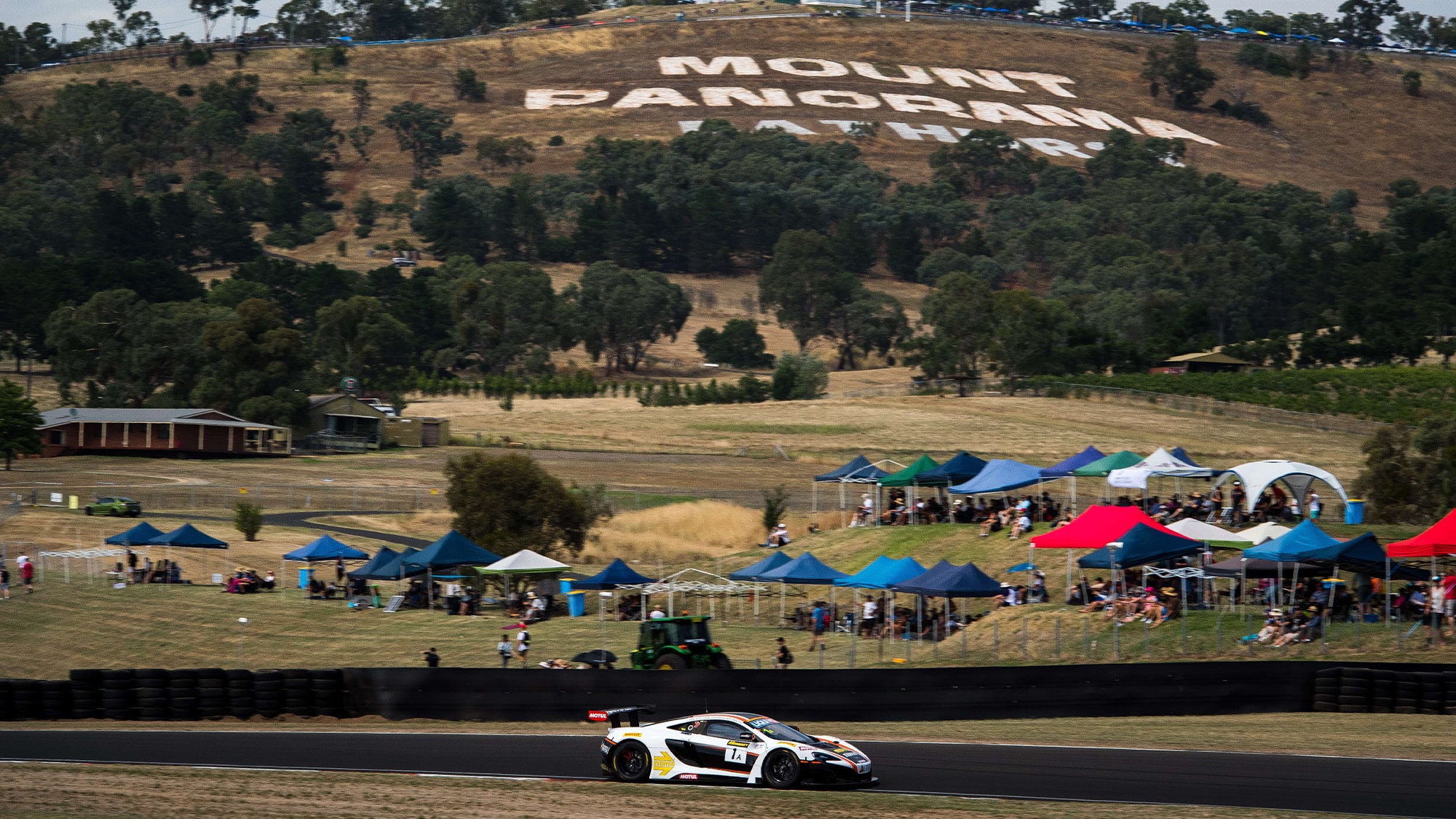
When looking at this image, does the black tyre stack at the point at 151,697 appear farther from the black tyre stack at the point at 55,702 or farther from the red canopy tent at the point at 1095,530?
the red canopy tent at the point at 1095,530

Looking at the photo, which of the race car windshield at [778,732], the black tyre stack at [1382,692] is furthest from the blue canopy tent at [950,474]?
the race car windshield at [778,732]

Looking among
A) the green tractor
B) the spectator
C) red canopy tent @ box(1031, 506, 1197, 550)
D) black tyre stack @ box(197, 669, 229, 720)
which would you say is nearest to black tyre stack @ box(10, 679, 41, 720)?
black tyre stack @ box(197, 669, 229, 720)

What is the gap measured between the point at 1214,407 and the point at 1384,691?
7040cm

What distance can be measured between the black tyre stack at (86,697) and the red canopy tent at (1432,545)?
81.1 feet

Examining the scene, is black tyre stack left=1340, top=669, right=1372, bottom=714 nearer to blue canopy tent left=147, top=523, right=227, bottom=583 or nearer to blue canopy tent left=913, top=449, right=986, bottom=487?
blue canopy tent left=913, top=449, right=986, bottom=487

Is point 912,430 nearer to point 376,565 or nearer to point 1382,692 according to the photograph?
point 376,565

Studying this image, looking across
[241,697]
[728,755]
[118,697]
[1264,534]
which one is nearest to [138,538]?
[118,697]

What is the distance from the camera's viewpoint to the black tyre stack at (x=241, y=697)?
25750 millimetres

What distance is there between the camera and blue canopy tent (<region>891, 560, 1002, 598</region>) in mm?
32281

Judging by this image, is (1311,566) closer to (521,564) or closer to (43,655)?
(521,564)

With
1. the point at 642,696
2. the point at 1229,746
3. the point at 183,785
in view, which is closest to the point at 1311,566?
the point at 1229,746

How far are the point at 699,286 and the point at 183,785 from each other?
156 metres

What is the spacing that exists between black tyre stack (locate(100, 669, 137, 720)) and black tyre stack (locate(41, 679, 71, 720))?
0.57 m

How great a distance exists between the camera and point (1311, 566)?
31.3m
